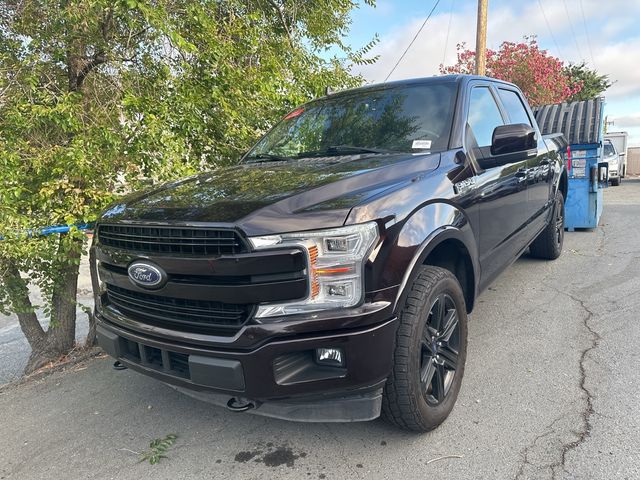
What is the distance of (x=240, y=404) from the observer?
222cm

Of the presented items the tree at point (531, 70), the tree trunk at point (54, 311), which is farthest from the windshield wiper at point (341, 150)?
the tree at point (531, 70)

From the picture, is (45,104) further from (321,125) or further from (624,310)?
(624,310)

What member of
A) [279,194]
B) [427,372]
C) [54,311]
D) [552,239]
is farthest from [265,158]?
[552,239]

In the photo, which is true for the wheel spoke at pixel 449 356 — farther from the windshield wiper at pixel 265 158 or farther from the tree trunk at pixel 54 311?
the tree trunk at pixel 54 311

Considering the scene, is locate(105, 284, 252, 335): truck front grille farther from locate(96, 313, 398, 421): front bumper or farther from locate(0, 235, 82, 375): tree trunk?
locate(0, 235, 82, 375): tree trunk

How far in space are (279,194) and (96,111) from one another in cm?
293

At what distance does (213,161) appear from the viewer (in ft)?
16.1

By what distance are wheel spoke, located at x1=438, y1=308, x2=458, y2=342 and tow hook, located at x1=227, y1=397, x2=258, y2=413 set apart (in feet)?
3.65

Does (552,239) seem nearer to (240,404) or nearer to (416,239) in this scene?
(416,239)

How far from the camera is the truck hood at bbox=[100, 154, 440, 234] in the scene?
204 cm

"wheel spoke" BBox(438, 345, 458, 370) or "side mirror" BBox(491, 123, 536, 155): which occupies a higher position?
"side mirror" BBox(491, 123, 536, 155)

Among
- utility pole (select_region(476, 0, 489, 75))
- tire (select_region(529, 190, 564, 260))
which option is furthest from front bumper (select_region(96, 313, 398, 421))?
utility pole (select_region(476, 0, 489, 75))

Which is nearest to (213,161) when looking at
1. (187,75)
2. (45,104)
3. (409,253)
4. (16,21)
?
(187,75)

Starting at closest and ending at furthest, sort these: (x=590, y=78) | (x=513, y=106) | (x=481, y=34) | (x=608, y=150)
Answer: (x=513, y=106), (x=481, y=34), (x=608, y=150), (x=590, y=78)
